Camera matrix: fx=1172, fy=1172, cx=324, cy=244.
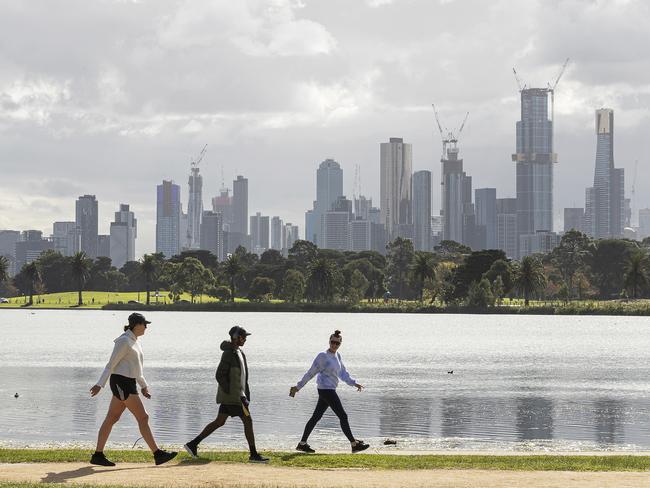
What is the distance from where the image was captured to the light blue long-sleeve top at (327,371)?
2653 cm

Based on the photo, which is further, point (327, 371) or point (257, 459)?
point (327, 371)

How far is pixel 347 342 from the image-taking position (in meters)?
110

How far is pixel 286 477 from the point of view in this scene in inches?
867

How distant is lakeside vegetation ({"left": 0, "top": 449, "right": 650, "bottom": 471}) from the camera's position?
2394 centimetres

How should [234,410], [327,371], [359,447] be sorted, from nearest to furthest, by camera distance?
[234,410], [327,371], [359,447]

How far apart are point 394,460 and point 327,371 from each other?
286cm

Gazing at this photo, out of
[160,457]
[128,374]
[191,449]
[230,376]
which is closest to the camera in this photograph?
[128,374]

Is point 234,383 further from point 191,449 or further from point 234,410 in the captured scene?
point 191,449

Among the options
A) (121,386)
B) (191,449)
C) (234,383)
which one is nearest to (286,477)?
(234,383)

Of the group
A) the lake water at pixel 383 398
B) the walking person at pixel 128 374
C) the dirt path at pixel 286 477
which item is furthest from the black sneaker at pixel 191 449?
the lake water at pixel 383 398

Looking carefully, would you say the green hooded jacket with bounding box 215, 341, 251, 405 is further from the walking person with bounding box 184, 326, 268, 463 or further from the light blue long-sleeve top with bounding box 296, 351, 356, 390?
Result: the light blue long-sleeve top with bounding box 296, 351, 356, 390

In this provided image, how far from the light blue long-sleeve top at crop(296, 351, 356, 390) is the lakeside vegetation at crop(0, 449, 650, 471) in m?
1.65

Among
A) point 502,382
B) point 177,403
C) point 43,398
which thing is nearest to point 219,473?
point 177,403

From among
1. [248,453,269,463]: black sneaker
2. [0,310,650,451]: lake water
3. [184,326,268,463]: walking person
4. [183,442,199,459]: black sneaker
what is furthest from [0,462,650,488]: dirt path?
[0,310,650,451]: lake water
